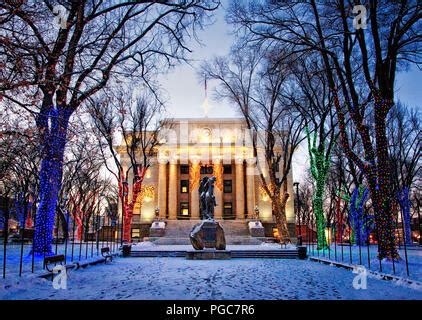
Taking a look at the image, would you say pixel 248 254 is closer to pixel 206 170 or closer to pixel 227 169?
pixel 206 170

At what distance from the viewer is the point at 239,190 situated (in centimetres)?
4825

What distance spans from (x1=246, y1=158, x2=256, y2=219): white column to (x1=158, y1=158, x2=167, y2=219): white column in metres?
12.3

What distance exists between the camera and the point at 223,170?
52000 millimetres

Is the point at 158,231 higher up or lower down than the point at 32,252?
lower down

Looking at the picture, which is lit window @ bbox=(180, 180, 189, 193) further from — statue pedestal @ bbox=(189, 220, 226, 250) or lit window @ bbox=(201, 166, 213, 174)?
statue pedestal @ bbox=(189, 220, 226, 250)

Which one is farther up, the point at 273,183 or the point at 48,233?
the point at 273,183

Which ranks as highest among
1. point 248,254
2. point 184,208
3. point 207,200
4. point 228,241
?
point 207,200

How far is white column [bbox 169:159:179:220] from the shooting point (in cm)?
4797

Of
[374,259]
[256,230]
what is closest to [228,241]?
[256,230]

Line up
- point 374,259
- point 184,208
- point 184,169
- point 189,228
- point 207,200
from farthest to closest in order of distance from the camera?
1. point 184,169
2. point 184,208
3. point 189,228
4. point 207,200
5. point 374,259

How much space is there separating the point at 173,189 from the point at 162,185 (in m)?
1.79

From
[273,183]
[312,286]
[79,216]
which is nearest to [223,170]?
[79,216]
